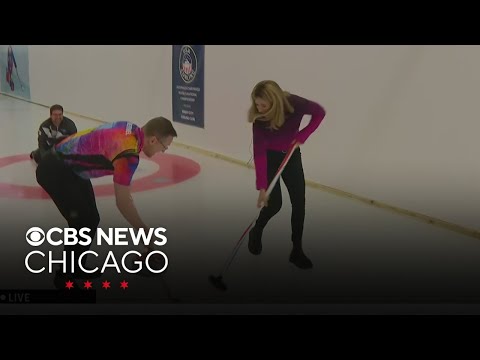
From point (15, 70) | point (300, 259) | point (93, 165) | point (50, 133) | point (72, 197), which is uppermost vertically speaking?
point (15, 70)

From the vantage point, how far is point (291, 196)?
244cm

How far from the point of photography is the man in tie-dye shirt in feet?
7.32

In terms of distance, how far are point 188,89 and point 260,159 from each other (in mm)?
927

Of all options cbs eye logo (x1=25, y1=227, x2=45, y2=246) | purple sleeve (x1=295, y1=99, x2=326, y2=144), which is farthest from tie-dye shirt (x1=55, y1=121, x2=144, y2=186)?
purple sleeve (x1=295, y1=99, x2=326, y2=144)

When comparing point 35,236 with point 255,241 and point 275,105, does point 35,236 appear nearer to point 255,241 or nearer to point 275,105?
point 255,241

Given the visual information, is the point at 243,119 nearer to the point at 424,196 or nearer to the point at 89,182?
A: the point at 89,182

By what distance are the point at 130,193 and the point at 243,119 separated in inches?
26.8

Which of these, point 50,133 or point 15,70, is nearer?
point 50,133

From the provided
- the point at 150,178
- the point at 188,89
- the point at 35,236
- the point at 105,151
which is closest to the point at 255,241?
the point at 150,178

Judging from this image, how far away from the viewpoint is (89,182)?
2.30 metres

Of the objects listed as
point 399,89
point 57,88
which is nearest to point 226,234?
point 399,89

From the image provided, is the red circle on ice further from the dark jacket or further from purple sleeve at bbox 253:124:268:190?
purple sleeve at bbox 253:124:268:190

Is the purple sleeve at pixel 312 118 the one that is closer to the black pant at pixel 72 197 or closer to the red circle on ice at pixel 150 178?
the red circle on ice at pixel 150 178

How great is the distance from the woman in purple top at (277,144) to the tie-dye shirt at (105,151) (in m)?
0.57
